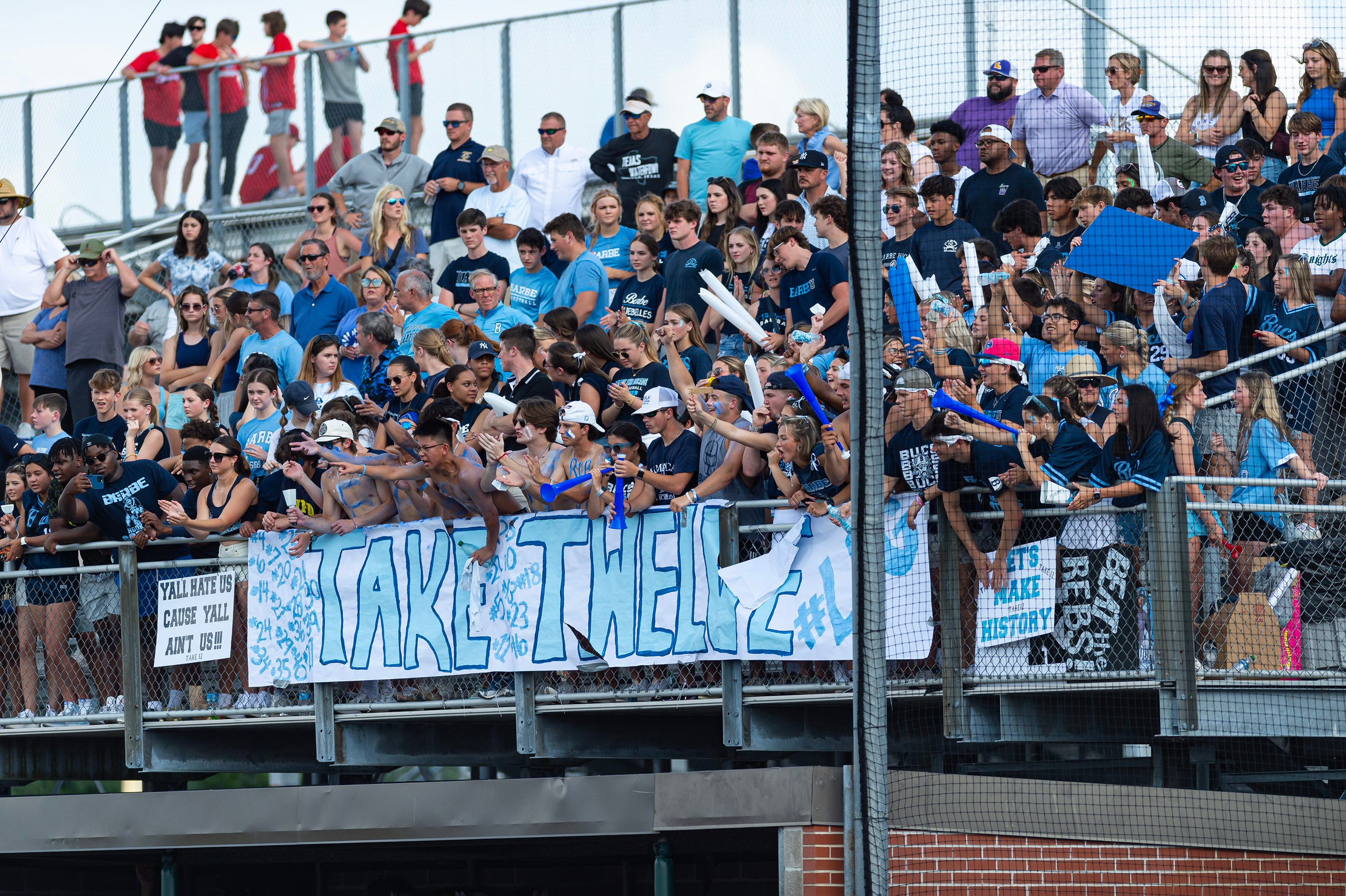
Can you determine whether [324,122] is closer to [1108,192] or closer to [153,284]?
[153,284]

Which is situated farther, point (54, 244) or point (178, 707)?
point (54, 244)

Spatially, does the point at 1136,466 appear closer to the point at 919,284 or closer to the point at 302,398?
the point at 919,284

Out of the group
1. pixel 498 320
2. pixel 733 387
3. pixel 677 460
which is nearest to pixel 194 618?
pixel 498 320

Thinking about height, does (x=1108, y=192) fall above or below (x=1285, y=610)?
above

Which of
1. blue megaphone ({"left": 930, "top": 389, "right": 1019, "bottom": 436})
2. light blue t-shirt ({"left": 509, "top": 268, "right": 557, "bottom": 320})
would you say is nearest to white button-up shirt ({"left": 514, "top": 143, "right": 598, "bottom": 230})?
light blue t-shirt ({"left": 509, "top": 268, "right": 557, "bottom": 320})

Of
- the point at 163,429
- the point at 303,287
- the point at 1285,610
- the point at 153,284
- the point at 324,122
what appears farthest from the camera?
the point at 324,122

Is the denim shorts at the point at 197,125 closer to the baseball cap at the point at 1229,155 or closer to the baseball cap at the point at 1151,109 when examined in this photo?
the baseball cap at the point at 1151,109

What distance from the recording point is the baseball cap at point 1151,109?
13117mm

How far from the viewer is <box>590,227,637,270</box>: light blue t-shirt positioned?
544 inches

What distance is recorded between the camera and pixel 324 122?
18.7 metres

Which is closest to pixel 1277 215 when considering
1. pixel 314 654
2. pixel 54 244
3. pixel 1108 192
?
pixel 1108 192

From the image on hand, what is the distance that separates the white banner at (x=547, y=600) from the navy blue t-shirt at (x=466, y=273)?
146 inches

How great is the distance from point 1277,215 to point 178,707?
7396 mm

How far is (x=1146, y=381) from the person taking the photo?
9844mm
